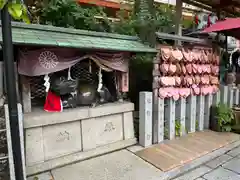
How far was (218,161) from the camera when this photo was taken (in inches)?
175

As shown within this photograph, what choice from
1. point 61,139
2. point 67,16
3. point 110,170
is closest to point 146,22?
point 67,16

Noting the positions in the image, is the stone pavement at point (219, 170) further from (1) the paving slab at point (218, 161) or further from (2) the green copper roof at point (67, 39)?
(2) the green copper roof at point (67, 39)

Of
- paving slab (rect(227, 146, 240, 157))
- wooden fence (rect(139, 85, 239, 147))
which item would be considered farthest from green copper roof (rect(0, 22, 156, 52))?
paving slab (rect(227, 146, 240, 157))

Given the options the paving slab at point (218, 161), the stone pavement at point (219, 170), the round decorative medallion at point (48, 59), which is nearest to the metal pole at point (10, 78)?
the round decorative medallion at point (48, 59)

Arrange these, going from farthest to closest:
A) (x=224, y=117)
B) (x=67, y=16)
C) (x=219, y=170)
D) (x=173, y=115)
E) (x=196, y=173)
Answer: (x=224, y=117)
(x=67, y=16)
(x=173, y=115)
(x=219, y=170)
(x=196, y=173)

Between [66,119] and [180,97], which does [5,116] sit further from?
[180,97]

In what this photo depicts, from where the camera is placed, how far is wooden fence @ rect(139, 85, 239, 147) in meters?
4.82

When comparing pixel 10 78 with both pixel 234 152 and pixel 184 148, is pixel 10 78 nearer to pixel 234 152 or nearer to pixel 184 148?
pixel 184 148

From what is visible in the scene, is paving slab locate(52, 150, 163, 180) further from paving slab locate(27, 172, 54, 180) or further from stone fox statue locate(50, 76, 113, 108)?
stone fox statue locate(50, 76, 113, 108)

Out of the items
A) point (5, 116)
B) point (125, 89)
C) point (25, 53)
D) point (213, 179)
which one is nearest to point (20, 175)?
point (5, 116)

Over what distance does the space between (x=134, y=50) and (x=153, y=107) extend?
155cm

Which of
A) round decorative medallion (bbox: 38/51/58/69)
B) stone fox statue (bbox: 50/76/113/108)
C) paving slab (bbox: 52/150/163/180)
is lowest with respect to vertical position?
paving slab (bbox: 52/150/163/180)

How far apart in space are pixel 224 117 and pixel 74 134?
14.6 feet

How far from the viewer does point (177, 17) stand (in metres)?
6.01
